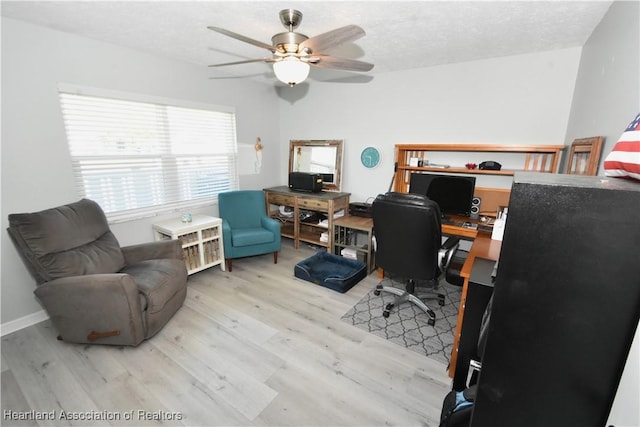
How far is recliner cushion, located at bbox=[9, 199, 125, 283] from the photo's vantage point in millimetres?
1924

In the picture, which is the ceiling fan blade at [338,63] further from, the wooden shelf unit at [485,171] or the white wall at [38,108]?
the white wall at [38,108]

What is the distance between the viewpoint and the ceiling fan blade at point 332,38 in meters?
1.49

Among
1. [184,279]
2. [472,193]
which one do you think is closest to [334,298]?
[184,279]

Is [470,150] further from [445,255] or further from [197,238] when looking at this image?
[197,238]

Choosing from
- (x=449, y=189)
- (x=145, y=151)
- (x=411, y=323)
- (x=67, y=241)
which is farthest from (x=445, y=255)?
(x=145, y=151)

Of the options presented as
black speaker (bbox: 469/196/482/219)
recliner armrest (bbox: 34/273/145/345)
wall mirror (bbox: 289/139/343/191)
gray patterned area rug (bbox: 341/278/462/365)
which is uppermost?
wall mirror (bbox: 289/139/343/191)

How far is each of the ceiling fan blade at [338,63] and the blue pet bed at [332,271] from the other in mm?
1945

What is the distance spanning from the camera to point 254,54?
279 centimetres

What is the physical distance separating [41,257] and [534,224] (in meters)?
2.82

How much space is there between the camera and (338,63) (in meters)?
1.98

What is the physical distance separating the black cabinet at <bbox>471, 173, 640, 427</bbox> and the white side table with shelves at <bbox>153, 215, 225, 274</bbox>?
113 inches

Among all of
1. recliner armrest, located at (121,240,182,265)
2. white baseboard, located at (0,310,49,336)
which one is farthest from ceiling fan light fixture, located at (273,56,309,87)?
white baseboard, located at (0,310,49,336)

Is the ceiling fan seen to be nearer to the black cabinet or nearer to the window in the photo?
the black cabinet

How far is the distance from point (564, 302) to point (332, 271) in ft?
8.73
